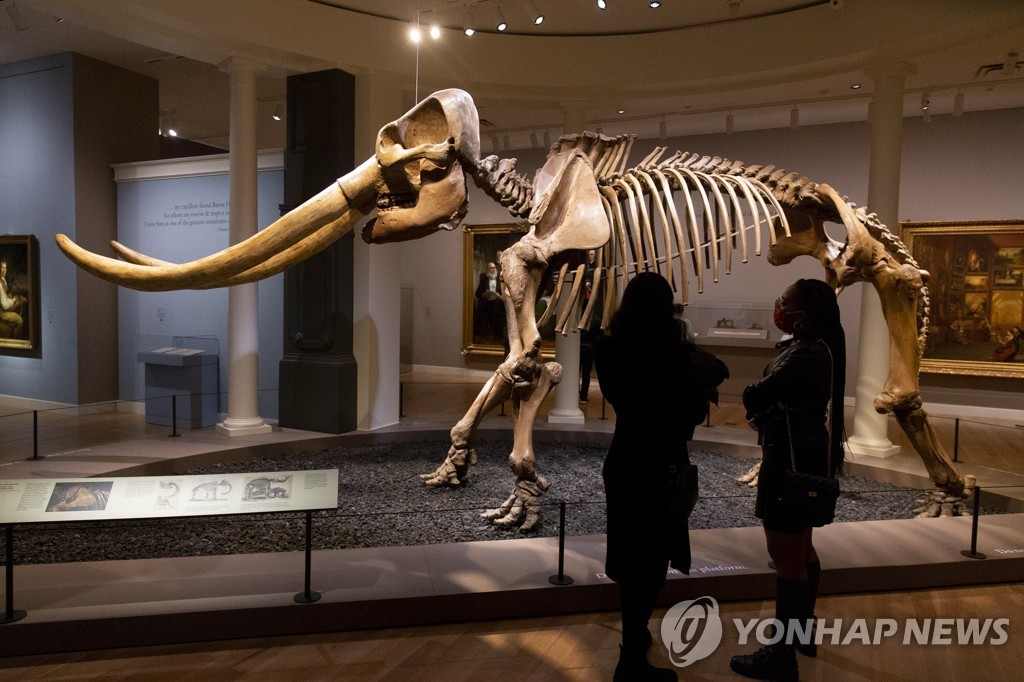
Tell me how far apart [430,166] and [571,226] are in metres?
1.34

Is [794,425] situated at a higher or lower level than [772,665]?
higher

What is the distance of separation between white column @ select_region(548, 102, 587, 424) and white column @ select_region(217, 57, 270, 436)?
321cm

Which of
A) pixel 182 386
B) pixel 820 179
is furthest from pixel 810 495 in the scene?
pixel 820 179

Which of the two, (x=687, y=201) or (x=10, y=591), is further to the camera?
(x=687, y=201)

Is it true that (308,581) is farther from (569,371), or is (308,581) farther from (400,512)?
(569,371)

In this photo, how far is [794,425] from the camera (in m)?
2.71

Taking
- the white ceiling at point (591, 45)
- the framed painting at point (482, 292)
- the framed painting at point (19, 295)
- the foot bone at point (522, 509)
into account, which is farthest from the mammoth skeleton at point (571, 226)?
the framed painting at point (482, 292)

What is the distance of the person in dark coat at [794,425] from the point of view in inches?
106

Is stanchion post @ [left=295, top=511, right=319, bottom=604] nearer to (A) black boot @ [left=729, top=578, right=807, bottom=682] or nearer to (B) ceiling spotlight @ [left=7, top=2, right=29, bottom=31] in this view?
(A) black boot @ [left=729, top=578, right=807, bottom=682]

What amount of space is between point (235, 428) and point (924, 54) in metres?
7.62

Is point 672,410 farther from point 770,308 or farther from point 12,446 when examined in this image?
point 770,308

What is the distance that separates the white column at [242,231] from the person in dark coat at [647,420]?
5357 millimetres

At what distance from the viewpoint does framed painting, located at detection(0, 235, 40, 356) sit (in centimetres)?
869

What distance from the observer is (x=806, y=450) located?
269 cm
